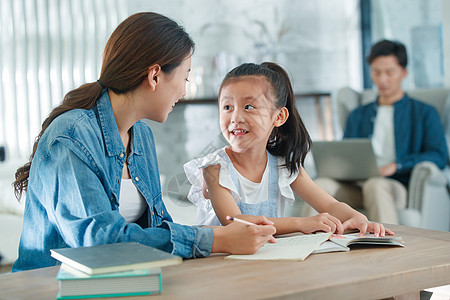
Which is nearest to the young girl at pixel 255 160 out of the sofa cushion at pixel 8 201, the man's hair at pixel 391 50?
the sofa cushion at pixel 8 201

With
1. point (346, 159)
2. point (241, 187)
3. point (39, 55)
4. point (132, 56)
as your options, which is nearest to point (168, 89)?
point (132, 56)

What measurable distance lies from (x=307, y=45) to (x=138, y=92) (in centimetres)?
386

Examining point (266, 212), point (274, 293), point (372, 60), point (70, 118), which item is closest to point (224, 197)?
point (266, 212)

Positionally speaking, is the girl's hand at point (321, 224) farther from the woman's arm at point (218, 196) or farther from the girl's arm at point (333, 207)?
the woman's arm at point (218, 196)

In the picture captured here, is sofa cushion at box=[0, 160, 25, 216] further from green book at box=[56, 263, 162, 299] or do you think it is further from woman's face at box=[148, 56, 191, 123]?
green book at box=[56, 263, 162, 299]

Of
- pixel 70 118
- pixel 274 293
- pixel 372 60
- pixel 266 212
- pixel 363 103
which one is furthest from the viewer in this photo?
pixel 363 103

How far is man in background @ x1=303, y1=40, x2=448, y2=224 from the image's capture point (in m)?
2.70

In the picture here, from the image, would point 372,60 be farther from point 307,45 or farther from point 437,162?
point 307,45

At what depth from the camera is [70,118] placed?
1.06 meters

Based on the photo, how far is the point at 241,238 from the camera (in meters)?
0.98

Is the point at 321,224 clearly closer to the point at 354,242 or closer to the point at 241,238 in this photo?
the point at 354,242

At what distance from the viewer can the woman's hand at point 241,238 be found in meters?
0.97

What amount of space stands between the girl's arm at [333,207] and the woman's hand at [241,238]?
11.6 inches

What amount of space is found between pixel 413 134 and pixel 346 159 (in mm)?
635
